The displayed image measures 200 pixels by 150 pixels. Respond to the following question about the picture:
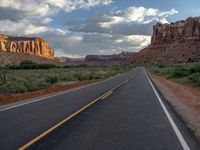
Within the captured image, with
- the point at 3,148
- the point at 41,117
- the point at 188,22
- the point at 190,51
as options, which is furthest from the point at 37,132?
the point at 188,22

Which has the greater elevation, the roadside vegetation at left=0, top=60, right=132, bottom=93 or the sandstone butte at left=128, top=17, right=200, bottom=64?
the sandstone butte at left=128, top=17, right=200, bottom=64

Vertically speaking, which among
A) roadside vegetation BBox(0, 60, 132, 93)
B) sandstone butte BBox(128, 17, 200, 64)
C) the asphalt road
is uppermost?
sandstone butte BBox(128, 17, 200, 64)

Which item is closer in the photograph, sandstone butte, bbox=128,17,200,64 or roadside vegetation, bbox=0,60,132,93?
roadside vegetation, bbox=0,60,132,93

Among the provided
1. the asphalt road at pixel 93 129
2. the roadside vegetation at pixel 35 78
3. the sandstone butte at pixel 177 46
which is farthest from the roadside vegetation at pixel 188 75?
the sandstone butte at pixel 177 46

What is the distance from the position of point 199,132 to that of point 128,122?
219cm

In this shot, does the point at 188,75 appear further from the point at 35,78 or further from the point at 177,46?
the point at 177,46

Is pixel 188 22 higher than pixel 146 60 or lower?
higher

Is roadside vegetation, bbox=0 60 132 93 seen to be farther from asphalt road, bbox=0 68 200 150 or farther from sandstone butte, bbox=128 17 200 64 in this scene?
sandstone butte, bbox=128 17 200 64

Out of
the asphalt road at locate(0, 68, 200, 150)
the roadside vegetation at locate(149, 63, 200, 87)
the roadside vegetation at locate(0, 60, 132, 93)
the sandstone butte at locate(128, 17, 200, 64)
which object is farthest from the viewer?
the sandstone butte at locate(128, 17, 200, 64)

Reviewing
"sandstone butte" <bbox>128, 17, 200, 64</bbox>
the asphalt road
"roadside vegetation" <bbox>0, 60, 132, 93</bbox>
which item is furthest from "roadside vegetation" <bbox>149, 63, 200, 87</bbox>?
"sandstone butte" <bbox>128, 17, 200, 64</bbox>

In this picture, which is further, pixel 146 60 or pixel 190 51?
pixel 146 60

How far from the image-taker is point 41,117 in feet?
29.6

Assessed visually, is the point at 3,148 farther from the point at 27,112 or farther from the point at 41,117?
the point at 27,112

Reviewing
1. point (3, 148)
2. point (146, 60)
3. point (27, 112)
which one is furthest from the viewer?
point (146, 60)
